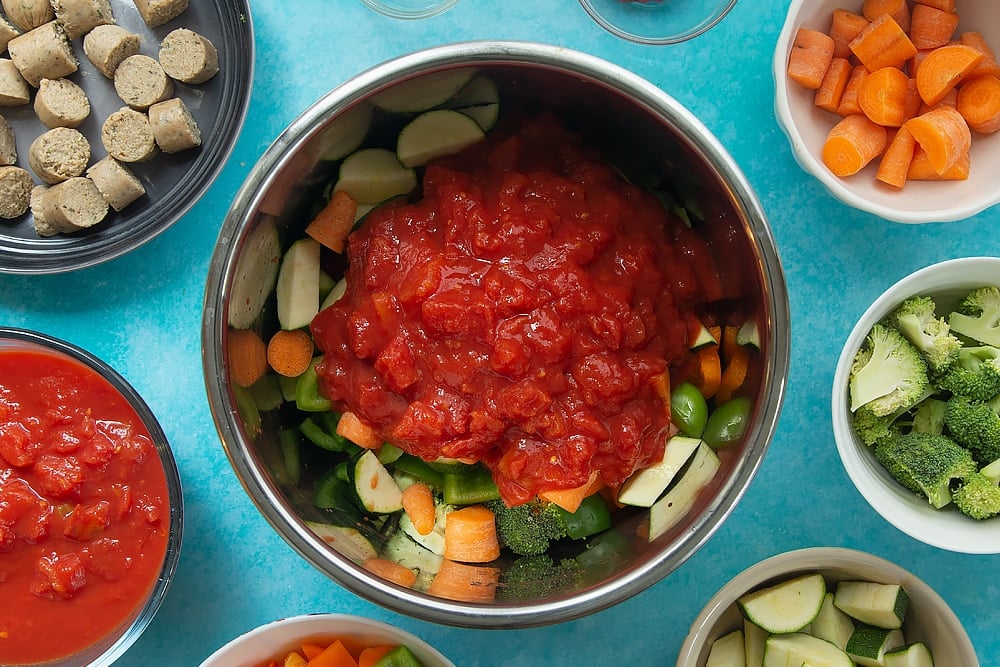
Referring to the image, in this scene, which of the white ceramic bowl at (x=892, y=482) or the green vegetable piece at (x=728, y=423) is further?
the white ceramic bowl at (x=892, y=482)

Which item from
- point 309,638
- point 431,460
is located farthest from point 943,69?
point 309,638

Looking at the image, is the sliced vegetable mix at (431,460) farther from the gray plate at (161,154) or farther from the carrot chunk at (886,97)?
the carrot chunk at (886,97)

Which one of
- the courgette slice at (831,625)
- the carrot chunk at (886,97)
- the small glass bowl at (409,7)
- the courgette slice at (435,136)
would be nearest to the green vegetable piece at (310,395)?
the courgette slice at (435,136)

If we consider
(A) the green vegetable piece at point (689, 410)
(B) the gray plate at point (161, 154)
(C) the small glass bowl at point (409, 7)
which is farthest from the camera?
(C) the small glass bowl at point (409, 7)

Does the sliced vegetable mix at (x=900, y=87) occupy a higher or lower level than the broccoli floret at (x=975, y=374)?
higher

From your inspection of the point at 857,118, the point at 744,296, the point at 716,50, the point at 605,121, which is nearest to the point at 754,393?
the point at 744,296

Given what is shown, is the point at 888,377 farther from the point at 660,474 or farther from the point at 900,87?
the point at 900,87

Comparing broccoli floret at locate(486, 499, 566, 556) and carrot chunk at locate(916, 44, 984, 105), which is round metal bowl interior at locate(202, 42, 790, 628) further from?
carrot chunk at locate(916, 44, 984, 105)
